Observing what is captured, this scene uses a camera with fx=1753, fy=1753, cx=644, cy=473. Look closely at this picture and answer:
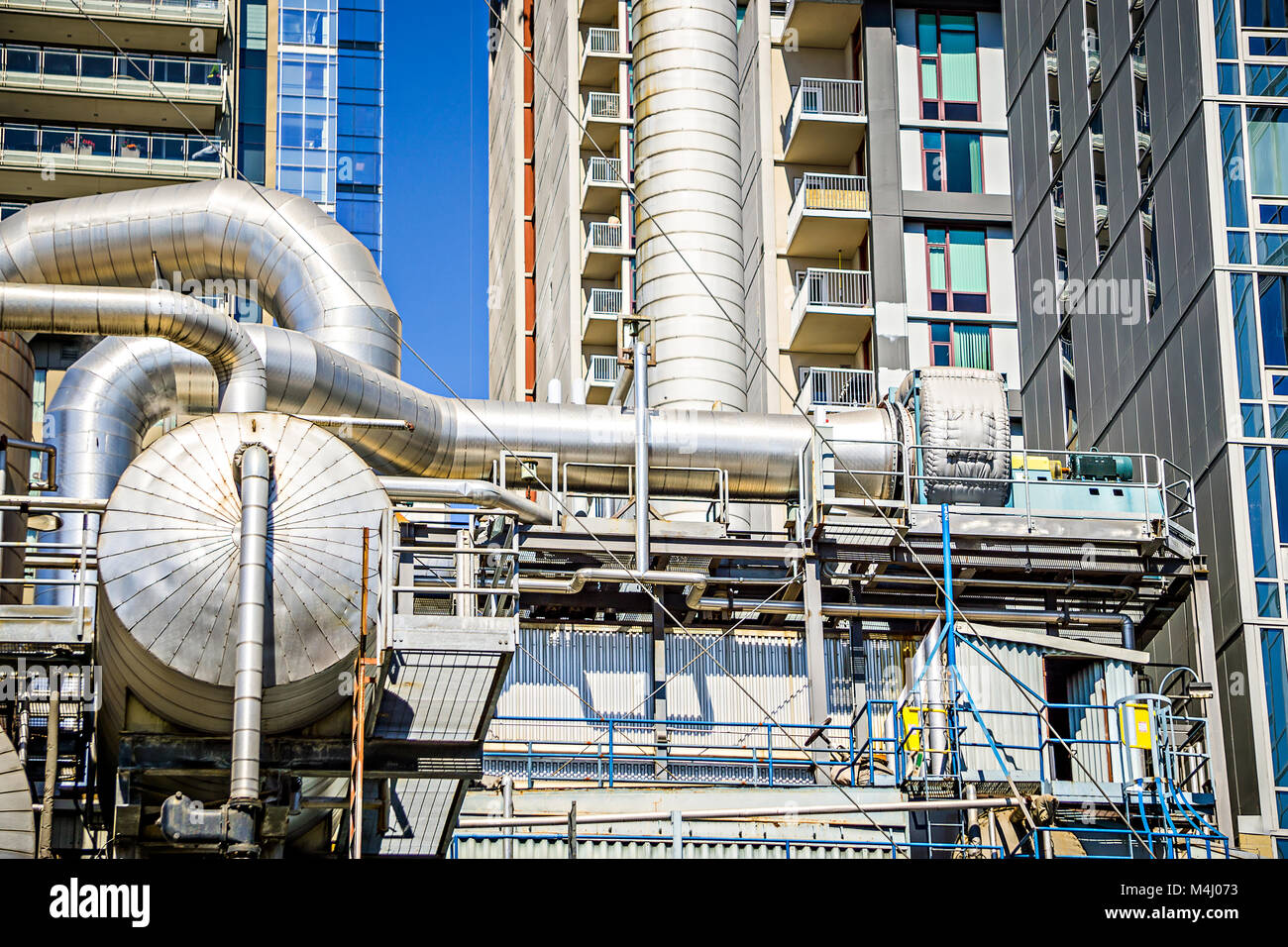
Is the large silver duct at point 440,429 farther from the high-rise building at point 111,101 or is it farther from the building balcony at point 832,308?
the high-rise building at point 111,101

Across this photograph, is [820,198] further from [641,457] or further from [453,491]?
[453,491]

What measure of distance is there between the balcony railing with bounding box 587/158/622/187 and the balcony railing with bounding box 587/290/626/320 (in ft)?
12.9

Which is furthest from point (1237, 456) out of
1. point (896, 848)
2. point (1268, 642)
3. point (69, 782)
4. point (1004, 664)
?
point (69, 782)

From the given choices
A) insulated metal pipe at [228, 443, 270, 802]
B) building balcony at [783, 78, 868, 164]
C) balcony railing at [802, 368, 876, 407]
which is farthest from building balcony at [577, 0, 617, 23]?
insulated metal pipe at [228, 443, 270, 802]

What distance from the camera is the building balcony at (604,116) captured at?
6344 centimetres

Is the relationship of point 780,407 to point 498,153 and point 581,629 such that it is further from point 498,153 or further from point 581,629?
point 498,153

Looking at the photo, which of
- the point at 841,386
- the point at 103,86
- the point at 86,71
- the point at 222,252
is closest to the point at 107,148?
the point at 103,86

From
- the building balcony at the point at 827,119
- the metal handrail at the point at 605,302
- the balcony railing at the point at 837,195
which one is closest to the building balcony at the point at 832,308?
the balcony railing at the point at 837,195

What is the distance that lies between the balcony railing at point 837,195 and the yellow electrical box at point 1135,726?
27164mm

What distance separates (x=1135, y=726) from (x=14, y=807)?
14611 millimetres
